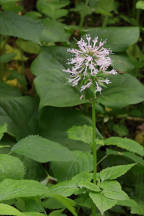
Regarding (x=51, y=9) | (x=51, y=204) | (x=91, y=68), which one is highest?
(x=51, y=9)

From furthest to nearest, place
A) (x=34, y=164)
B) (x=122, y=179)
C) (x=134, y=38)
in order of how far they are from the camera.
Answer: (x=134, y=38) < (x=122, y=179) < (x=34, y=164)

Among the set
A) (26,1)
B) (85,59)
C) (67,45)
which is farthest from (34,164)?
(26,1)

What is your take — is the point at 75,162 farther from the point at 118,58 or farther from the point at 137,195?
the point at 118,58

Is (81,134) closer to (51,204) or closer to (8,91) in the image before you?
(51,204)

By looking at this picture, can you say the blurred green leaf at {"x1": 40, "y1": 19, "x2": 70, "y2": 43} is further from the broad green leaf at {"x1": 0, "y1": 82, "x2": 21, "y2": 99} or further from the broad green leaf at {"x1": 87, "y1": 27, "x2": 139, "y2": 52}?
the broad green leaf at {"x1": 0, "y1": 82, "x2": 21, "y2": 99}

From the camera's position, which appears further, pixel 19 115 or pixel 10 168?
pixel 19 115

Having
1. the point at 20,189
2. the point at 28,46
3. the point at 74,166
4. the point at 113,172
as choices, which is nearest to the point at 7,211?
the point at 20,189

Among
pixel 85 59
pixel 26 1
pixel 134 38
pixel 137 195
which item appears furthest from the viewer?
pixel 26 1
